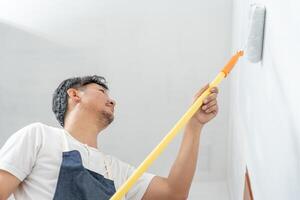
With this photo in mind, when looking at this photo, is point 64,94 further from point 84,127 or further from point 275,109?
point 275,109

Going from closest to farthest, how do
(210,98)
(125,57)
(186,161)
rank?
(210,98) < (186,161) < (125,57)

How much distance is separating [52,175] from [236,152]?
0.94 m

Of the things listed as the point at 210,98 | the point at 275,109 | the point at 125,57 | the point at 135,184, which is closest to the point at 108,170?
the point at 135,184

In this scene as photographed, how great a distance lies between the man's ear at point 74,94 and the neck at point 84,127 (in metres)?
0.07

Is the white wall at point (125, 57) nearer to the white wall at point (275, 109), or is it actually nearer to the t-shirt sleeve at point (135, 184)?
the white wall at point (275, 109)

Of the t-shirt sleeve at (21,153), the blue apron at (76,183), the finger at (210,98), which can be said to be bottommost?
the blue apron at (76,183)

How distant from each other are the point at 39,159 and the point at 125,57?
1.01 metres

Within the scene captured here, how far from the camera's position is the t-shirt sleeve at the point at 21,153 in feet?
4.17

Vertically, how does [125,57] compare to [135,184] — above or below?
above

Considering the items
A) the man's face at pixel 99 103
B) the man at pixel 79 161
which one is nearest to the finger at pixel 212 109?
the man at pixel 79 161

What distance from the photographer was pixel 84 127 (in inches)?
60.3

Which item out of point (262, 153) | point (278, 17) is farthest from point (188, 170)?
point (278, 17)

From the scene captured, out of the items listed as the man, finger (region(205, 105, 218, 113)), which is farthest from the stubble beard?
finger (region(205, 105, 218, 113))

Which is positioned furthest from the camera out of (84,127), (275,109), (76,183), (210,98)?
(84,127)
